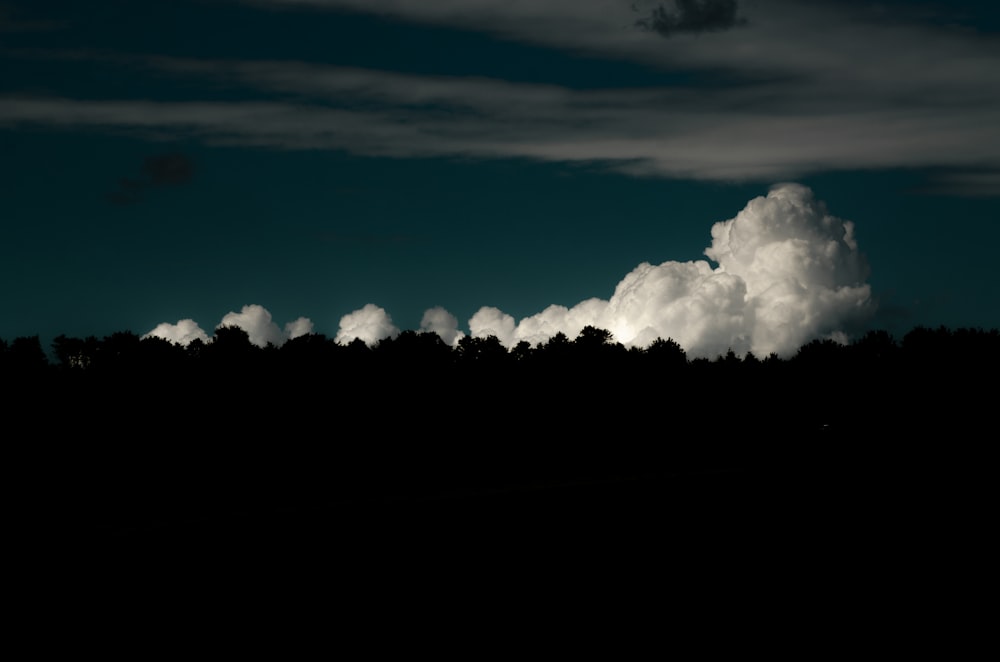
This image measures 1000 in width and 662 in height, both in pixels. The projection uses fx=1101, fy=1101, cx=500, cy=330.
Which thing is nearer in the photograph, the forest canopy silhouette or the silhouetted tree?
the forest canopy silhouette

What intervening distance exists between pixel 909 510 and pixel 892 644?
62.4 feet

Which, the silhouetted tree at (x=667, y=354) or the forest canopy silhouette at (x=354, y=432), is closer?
the forest canopy silhouette at (x=354, y=432)

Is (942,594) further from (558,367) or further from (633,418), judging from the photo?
(558,367)

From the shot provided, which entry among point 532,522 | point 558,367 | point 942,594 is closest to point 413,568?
point 532,522

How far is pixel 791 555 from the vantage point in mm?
24141

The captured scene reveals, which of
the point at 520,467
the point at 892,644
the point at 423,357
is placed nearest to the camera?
the point at 892,644

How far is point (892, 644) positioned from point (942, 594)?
4232 millimetres

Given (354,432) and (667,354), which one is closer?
(354,432)

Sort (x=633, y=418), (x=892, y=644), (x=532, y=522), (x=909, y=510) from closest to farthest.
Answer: (x=892, y=644) < (x=532, y=522) < (x=909, y=510) < (x=633, y=418)

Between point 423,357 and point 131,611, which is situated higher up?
point 423,357

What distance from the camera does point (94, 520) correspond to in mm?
33562

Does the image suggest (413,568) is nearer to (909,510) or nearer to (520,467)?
(909,510)

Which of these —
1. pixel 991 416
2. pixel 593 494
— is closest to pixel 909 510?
pixel 593 494

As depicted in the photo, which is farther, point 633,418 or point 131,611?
point 633,418
